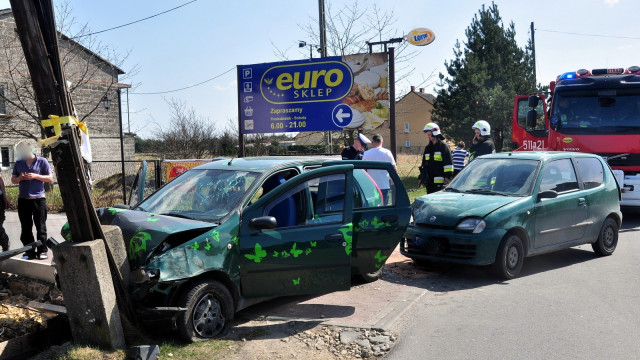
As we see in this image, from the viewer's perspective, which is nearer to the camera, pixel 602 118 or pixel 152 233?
pixel 152 233

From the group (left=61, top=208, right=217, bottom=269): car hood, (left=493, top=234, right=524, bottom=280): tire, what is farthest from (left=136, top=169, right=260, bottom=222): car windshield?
(left=493, top=234, right=524, bottom=280): tire

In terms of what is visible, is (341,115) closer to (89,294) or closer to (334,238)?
(334,238)

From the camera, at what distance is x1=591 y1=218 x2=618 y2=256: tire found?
8039 mm

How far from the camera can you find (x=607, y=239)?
8.16 m

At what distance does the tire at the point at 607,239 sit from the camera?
8.04 m

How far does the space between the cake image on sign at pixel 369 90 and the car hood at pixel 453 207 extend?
7.57 meters

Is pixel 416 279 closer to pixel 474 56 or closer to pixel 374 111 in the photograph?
pixel 374 111

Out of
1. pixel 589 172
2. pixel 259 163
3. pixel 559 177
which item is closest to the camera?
pixel 259 163

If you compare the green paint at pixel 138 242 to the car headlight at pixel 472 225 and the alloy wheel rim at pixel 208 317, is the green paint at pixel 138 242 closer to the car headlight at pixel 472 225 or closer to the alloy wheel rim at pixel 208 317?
the alloy wheel rim at pixel 208 317

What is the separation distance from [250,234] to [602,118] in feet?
30.6

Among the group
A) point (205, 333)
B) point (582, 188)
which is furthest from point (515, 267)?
point (205, 333)

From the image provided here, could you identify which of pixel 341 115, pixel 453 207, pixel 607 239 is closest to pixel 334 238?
pixel 453 207

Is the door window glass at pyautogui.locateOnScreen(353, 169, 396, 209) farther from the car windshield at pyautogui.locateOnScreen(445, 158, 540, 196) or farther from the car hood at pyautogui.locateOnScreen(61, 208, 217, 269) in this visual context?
the car windshield at pyautogui.locateOnScreen(445, 158, 540, 196)

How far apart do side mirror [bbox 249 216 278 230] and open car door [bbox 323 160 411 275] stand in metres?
1.01
